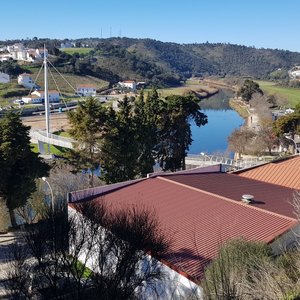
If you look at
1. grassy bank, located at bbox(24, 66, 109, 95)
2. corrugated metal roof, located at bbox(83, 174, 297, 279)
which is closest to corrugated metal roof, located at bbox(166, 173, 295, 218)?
corrugated metal roof, located at bbox(83, 174, 297, 279)

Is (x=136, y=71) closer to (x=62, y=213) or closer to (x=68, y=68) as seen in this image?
(x=68, y=68)

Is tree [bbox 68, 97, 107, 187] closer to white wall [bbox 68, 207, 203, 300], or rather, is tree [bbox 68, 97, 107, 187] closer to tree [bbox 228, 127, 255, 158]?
white wall [bbox 68, 207, 203, 300]

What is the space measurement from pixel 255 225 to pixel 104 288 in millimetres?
5327

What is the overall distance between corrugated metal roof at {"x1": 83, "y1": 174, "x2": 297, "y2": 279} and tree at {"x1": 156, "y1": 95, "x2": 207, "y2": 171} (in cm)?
1053

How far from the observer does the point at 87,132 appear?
22812 millimetres

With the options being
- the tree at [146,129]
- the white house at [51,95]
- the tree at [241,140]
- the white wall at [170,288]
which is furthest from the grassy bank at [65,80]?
the white wall at [170,288]

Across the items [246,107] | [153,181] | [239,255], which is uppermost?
[239,255]

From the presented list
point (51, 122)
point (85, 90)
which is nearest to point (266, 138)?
point (51, 122)

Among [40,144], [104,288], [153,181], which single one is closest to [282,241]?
[104,288]

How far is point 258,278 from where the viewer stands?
9.07m

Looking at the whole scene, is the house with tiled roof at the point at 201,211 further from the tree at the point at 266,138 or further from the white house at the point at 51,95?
the white house at the point at 51,95

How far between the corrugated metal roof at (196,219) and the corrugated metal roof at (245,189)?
647 mm

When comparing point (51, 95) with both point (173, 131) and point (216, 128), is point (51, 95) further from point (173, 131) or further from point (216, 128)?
point (173, 131)

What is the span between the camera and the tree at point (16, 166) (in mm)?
19609
